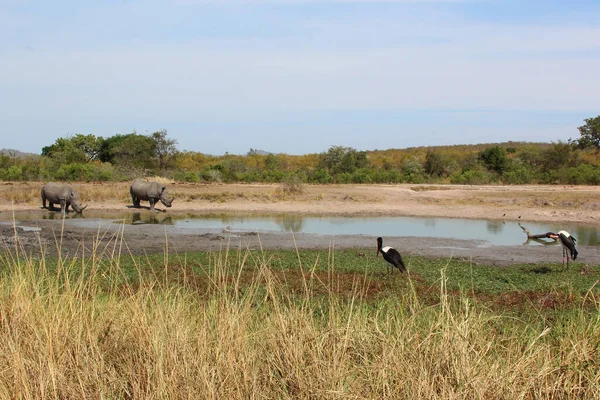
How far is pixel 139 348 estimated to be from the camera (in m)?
4.51

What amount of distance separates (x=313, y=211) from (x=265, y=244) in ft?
35.3

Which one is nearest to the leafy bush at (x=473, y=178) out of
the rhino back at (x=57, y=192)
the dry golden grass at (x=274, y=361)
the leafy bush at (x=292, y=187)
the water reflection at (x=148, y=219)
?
the leafy bush at (x=292, y=187)

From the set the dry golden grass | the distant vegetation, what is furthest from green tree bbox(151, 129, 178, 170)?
the dry golden grass

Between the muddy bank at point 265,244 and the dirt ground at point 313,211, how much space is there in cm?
3

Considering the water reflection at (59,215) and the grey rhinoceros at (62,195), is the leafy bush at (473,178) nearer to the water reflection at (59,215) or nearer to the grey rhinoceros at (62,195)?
the grey rhinoceros at (62,195)

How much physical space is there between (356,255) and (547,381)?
939 cm

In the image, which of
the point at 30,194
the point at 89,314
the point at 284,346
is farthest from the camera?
the point at 30,194

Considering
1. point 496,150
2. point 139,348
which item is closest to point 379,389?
point 139,348

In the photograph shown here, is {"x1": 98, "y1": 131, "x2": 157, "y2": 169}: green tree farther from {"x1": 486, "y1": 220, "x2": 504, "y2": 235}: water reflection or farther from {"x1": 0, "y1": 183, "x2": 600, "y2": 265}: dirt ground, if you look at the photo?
{"x1": 486, "y1": 220, "x2": 504, "y2": 235}: water reflection

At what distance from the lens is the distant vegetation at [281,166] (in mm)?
40562

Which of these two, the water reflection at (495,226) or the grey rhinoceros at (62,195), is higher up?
the grey rhinoceros at (62,195)

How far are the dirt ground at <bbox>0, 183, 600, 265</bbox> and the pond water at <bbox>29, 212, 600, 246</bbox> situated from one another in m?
1.11

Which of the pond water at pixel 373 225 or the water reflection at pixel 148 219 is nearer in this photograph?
the pond water at pixel 373 225

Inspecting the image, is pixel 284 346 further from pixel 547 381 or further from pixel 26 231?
pixel 26 231
